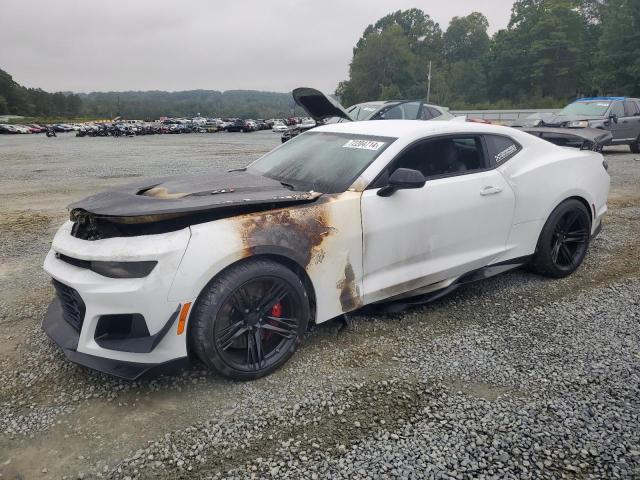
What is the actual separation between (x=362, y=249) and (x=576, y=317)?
5.85ft

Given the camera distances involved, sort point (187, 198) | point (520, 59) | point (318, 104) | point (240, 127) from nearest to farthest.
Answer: point (187, 198) < point (318, 104) < point (240, 127) < point (520, 59)

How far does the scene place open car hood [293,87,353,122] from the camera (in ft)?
21.0

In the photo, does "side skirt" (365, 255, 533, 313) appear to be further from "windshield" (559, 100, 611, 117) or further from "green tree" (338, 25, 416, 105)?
"green tree" (338, 25, 416, 105)

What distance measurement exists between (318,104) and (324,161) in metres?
3.64

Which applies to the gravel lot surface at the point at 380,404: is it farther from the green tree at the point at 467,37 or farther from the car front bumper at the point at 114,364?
the green tree at the point at 467,37

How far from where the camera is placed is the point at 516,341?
3.13 meters

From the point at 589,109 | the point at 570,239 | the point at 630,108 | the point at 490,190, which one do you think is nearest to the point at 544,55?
the point at 630,108

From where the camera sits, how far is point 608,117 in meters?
12.5

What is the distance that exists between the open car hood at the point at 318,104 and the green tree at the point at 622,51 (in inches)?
1775

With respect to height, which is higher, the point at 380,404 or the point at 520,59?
the point at 520,59

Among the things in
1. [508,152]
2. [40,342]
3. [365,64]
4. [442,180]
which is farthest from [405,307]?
[365,64]

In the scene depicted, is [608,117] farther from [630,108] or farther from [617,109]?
[630,108]

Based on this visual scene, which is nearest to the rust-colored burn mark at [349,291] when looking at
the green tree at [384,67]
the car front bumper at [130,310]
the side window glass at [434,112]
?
the car front bumper at [130,310]

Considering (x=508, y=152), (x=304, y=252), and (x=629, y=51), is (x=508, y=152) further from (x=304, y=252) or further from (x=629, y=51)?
(x=629, y=51)
